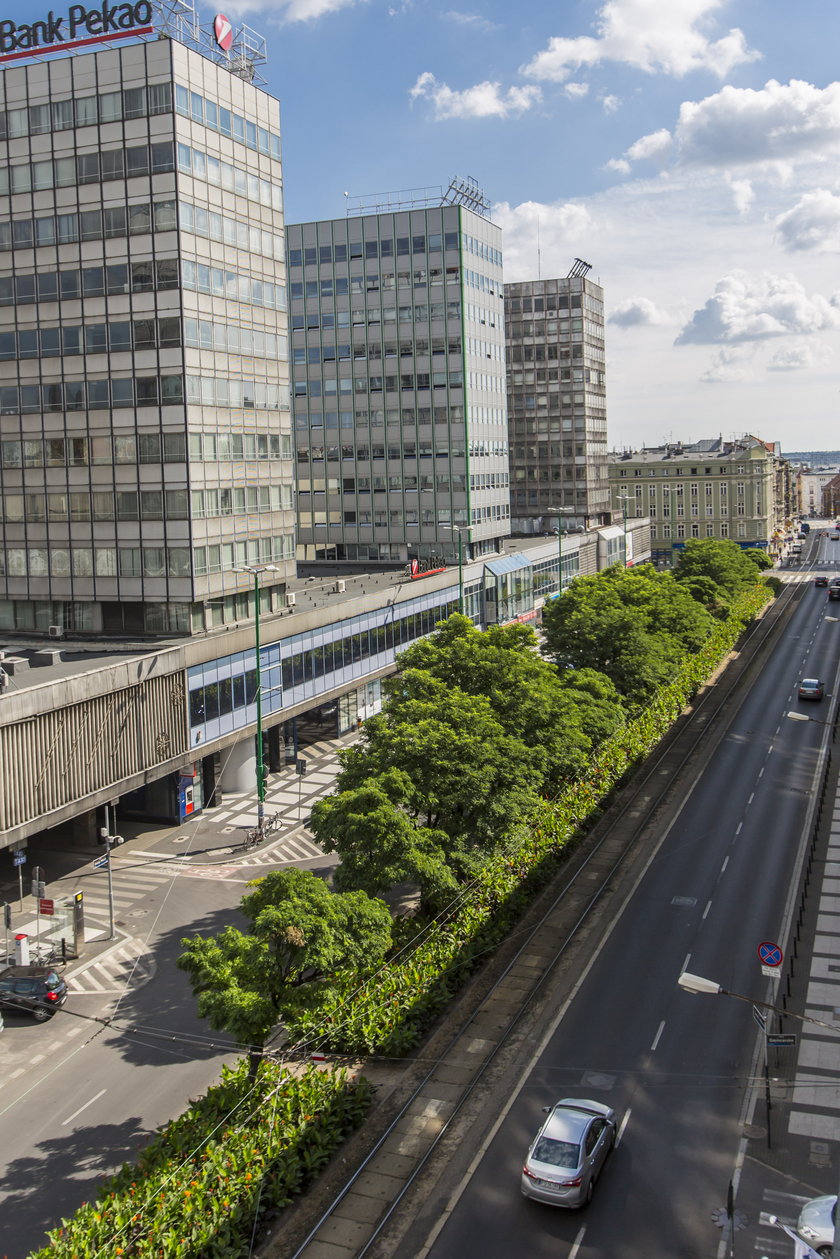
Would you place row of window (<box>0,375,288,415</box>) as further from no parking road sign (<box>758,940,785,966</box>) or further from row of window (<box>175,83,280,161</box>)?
no parking road sign (<box>758,940,785,966</box>)

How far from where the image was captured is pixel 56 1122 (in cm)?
3014

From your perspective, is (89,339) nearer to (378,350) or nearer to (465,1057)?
(465,1057)

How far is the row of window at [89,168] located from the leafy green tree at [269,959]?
42.6 meters

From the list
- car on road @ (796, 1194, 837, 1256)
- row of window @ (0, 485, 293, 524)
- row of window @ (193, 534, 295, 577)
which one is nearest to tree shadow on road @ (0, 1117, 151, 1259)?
car on road @ (796, 1194, 837, 1256)

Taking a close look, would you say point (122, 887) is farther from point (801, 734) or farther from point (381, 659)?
point (801, 734)

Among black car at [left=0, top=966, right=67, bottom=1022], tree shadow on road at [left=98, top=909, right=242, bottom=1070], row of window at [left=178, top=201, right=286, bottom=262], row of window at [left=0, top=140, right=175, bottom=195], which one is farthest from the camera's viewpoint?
row of window at [left=178, top=201, right=286, bottom=262]

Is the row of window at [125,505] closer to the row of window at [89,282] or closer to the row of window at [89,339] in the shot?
the row of window at [89,339]

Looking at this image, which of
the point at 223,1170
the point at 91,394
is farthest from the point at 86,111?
the point at 223,1170

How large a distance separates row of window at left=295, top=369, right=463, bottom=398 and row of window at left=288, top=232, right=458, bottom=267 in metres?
11.3

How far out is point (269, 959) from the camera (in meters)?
27.9

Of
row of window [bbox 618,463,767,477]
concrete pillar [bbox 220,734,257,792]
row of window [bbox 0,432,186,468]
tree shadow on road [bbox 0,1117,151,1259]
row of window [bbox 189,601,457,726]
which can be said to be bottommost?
tree shadow on road [bbox 0,1117,151,1259]

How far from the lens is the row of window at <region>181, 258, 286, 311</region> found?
5747 centimetres

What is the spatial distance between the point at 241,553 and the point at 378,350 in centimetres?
4452

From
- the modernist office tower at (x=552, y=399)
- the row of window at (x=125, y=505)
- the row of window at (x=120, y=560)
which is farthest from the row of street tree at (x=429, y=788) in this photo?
the modernist office tower at (x=552, y=399)
